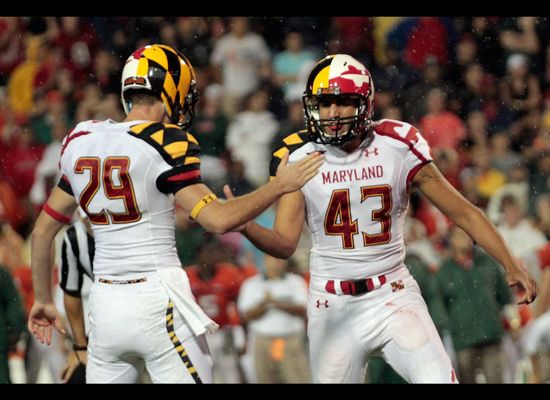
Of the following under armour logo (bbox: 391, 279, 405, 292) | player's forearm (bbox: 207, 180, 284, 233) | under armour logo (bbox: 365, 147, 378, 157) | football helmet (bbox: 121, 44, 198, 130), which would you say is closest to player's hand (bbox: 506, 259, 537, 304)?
under armour logo (bbox: 391, 279, 405, 292)

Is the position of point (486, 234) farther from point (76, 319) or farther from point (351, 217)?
point (76, 319)

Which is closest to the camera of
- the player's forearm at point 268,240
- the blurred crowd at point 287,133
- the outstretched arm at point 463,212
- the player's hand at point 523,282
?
the player's forearm at point 268,240

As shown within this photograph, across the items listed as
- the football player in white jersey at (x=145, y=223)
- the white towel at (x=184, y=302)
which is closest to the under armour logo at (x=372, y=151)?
the football player in white jersey at (x=145, y=223)

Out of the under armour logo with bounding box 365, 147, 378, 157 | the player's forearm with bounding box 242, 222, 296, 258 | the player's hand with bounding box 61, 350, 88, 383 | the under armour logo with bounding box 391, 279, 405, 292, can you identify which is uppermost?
the under armour logo with bounding box 365, 147, 378, 157

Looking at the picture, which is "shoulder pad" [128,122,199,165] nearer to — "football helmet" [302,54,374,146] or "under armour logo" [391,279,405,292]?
"football helmet" [302,54,374,146]

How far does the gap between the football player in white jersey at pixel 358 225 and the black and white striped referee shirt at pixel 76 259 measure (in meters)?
1.31

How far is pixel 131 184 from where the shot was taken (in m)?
4.96

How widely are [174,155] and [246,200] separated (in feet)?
1.16

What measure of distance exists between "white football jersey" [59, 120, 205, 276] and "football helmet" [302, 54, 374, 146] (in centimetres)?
72

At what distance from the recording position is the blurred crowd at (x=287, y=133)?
874 cm

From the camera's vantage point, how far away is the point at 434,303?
8656 mm

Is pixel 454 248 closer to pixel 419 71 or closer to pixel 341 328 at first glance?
pixel 419 71

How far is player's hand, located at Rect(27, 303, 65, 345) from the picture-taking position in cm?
543

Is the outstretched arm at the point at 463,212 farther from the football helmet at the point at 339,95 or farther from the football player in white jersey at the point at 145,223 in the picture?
the football player in white jersey at the point at 145,223
